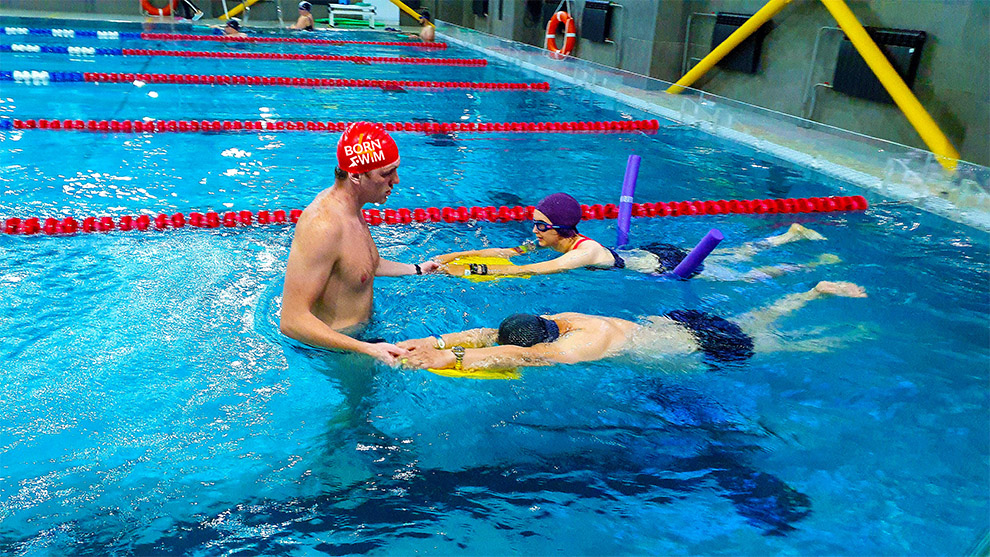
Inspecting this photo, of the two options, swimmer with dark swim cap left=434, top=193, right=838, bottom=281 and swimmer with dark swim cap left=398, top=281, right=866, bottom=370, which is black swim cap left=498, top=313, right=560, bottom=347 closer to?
swimmer with dark swim cap left=398, top=281, right=866, bottom=370

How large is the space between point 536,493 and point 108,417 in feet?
6.47

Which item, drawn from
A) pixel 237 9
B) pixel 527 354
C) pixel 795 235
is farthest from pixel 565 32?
pixel 527 354

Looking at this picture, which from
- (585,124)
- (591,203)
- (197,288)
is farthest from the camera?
(585,124)

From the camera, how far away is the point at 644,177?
780cm

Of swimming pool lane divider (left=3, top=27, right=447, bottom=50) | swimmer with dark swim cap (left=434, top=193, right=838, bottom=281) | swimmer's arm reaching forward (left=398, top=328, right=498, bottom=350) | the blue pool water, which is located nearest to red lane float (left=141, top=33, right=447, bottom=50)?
swimming pool lane divider (left=3, top=27, right=447, bottom=50)

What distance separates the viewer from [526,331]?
11.8 feet

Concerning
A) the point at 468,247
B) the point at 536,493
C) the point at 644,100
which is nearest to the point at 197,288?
the point at 468,247

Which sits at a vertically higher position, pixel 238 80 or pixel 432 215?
pixel 238 80

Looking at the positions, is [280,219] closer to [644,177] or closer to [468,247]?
[468,247]

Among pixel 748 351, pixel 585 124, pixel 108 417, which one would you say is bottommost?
pixel 108 417

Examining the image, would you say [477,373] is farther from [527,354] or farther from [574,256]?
[574,256]

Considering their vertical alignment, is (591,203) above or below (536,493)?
above

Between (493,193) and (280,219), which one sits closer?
(280,219)

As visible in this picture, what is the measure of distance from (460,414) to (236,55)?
41.8ft
